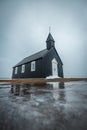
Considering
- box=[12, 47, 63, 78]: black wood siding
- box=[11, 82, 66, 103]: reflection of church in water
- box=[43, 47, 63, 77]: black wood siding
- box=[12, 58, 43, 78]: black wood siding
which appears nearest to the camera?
box=[11, 82, 66, 103]: reflection of church in water

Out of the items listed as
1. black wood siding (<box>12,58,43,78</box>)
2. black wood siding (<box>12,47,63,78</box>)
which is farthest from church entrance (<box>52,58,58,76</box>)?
black wood siding (<box>12,58,43,78</box>)

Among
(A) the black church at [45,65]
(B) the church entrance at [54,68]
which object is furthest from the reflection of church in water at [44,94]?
(B) the church entrance at [54,68]

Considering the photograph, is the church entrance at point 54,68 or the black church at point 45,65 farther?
the church entrance at point 54,68

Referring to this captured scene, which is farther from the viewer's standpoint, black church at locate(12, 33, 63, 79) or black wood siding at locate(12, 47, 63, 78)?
black church at locate(12, 33, 63, 79)

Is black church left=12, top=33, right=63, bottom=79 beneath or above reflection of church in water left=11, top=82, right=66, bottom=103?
above

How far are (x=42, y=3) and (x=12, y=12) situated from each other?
83.1ft

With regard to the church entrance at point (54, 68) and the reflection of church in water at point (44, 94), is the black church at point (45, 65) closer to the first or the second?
the church entrance at point (54, 68)

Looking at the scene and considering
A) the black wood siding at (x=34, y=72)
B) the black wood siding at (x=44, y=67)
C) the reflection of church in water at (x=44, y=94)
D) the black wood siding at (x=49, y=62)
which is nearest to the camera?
the reflection of church in water at (x=44, y=94)

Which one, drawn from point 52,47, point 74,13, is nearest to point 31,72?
point 52,47

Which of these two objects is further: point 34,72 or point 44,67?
point 34,72

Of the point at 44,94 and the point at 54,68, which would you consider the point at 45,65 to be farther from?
the point at 44,94

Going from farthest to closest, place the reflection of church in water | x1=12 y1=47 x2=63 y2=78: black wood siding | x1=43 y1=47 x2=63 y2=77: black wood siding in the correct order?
x1=43 y1=47 x2=63 y2=77: black wood siding, x1=12 y1=47 x2=63 y2=78: black wood siding, the reflection of church in water

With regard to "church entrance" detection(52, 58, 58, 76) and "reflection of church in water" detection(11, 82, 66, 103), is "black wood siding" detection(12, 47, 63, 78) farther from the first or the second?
"reflection of church in water" detection(11, 82, 66, 103)

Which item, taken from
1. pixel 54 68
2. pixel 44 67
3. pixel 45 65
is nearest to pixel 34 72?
pixel 44 67
